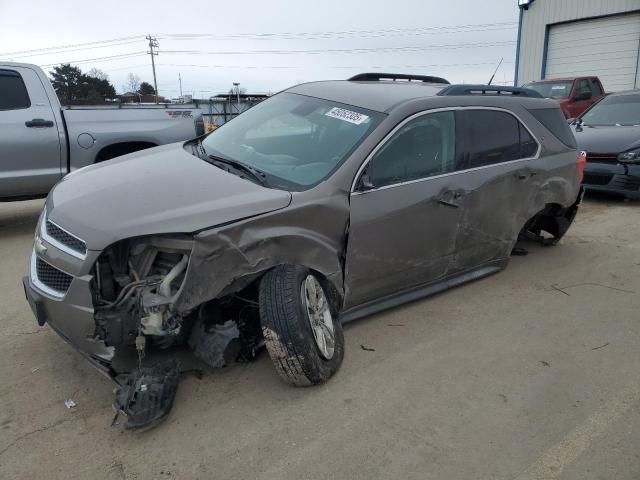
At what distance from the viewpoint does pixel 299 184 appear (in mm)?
3264

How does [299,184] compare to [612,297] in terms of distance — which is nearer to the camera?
[299,184]

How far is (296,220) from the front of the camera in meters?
3.09

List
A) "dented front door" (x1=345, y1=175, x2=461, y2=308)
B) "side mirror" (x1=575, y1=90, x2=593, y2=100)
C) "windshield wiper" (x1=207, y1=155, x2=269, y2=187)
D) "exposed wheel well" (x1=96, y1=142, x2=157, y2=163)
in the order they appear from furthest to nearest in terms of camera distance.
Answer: "side mirror" (x1=575, y1=90, x2=593, y2=100) → "exposed wheel well" (x1=96, y1=142, x2=157, y2=163) → "dented front door" (x1=345, y1=175, x2=461, y2=308) → "windshield wiper" (x1=207, y1=155, x2=269, y2=187)

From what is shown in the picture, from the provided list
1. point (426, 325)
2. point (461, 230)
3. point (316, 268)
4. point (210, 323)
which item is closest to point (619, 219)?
point (461, 230)

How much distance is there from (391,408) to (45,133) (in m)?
5.24

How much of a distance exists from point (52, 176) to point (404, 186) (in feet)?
14.9

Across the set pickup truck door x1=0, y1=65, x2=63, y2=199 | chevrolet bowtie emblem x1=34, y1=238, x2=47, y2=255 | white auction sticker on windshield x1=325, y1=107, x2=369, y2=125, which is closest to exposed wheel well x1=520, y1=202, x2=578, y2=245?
white auction sticker on windshield x1=325, y1=107, x2=369, y2=125

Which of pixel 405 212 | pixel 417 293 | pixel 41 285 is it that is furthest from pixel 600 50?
pixel 41 285

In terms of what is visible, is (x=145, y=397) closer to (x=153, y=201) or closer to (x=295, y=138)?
(x=153, y=201)

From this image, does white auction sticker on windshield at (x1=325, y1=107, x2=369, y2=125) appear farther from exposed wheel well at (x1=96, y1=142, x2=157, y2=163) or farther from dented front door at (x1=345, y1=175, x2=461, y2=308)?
exposed wheel well at (x1=96, y1=142, x2=157, y2=163)

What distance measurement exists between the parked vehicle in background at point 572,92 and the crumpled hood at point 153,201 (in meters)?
12.5

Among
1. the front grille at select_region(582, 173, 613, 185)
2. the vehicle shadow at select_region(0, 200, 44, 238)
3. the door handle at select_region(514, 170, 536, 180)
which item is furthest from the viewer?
the front grille at select_region(582, 173, 613, 185)

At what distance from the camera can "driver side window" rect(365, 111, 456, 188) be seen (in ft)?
11.5

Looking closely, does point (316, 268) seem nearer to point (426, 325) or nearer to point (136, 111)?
point (426, 325)
